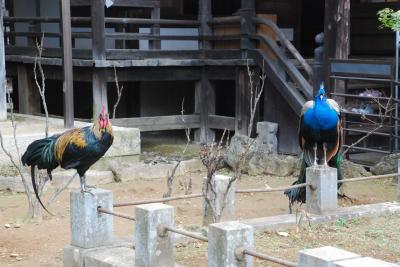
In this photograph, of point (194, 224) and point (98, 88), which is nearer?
point (194, 224)

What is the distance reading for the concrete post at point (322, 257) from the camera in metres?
4.05

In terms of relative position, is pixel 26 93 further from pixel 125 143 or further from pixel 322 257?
pixel 322 257

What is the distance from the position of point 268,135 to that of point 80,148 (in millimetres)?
7416

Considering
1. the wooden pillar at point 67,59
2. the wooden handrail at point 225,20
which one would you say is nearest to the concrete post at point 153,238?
the wooden pillar at point 67,59

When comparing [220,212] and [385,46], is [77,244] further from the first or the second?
[385,46]

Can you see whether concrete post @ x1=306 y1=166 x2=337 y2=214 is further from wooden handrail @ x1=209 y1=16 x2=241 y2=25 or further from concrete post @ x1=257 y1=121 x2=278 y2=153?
wooden handrail @ x1=209 y1=16 x2=241 y2=25

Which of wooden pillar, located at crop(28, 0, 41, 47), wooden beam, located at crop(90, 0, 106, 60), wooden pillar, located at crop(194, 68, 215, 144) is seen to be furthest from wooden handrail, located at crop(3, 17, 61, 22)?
wooden pillar, located at crop(194, 68, 215, 144)

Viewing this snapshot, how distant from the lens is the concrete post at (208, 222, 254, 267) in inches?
189

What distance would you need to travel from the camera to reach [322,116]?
825 cm

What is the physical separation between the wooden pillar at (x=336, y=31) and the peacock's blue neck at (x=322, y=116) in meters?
3.94

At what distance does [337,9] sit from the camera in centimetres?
1202

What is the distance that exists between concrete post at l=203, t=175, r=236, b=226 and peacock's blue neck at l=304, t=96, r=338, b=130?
183cm

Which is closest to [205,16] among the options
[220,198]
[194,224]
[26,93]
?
[26,93]

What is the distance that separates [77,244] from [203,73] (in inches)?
349
